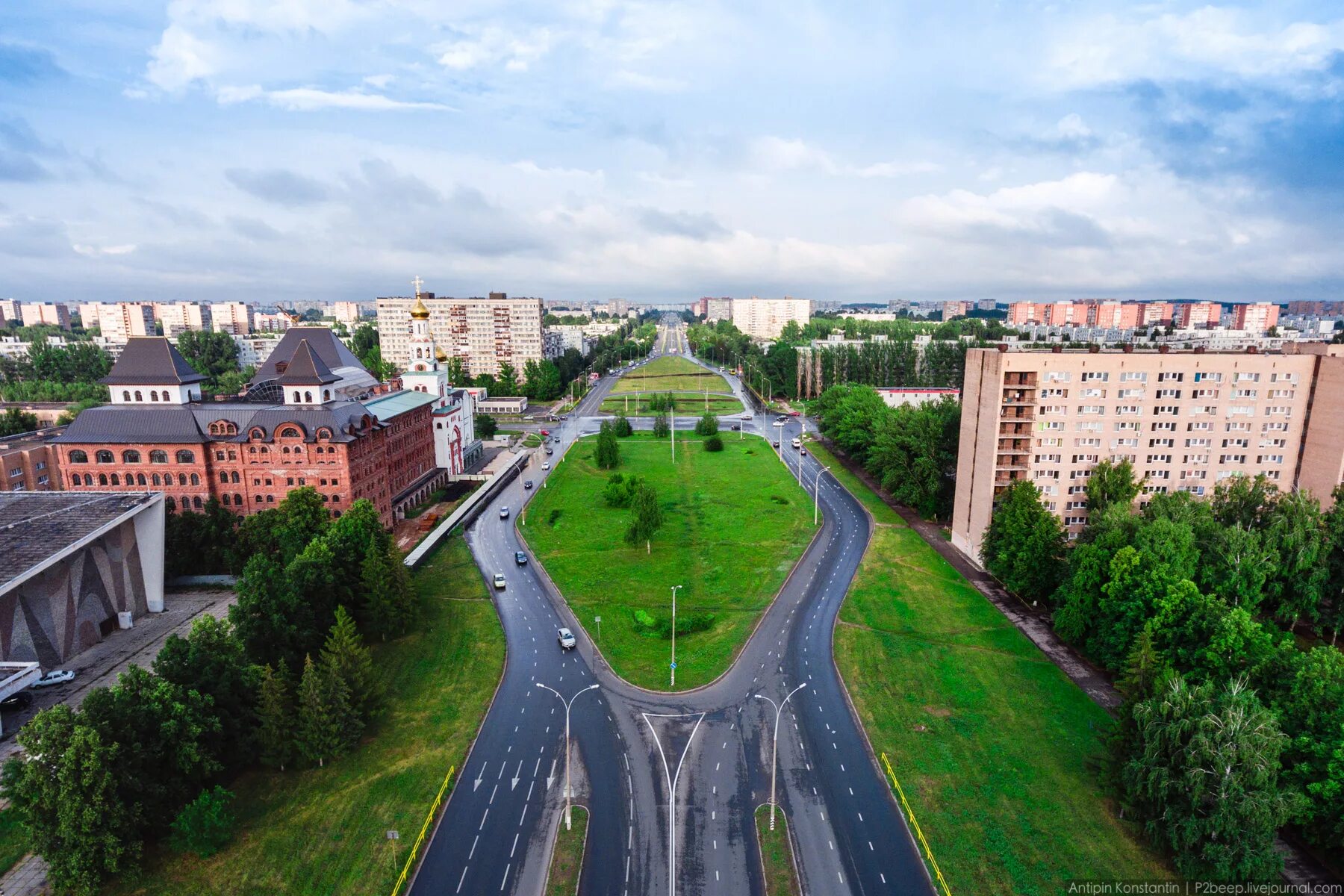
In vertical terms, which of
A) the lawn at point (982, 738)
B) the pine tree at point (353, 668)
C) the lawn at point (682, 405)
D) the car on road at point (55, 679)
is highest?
the pine tree at point (353, 668)

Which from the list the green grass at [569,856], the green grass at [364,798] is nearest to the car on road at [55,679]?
the green grass at [364,798]

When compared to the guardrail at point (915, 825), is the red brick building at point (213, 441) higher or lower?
higher

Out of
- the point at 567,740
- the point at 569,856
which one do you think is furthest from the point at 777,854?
the point at 567,740

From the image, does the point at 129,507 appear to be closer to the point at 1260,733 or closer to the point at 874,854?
the point at 874,854

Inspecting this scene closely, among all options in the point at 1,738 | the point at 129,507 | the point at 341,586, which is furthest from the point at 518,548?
the point at 1,738

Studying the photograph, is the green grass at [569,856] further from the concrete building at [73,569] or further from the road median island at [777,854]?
the concrete building at [73,569]

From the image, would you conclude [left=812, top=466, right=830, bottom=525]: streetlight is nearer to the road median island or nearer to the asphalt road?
the asphalt road
